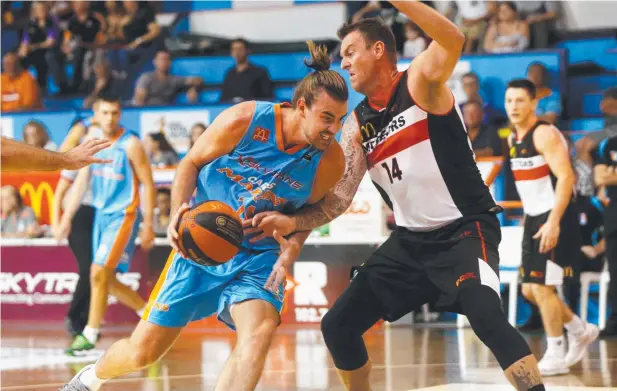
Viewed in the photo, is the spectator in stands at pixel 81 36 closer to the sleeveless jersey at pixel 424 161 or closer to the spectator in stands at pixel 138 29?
the spectator in stands at pixel 138 29

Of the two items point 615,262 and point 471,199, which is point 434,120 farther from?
point 615,262

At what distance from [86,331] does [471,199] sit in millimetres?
4421

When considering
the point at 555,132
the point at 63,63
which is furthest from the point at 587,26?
the point at 63,63

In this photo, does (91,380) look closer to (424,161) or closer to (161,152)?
(424,161)

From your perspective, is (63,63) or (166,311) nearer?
(166,311)

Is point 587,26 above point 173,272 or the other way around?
above

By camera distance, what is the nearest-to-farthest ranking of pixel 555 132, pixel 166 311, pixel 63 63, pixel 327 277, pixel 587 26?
pixel 166 311 < pixel 555 132 < pixel 327 277 < pixel 587 26 < pixel 63 63

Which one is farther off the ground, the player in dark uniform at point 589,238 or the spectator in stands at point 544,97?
the spectator in stands at point 544,97

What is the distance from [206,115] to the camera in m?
12.8

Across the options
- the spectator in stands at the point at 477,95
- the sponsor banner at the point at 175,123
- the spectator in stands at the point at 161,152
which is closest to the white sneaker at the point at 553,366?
the spectator in stands at the point at 477,95

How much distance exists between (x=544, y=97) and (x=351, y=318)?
7.29m

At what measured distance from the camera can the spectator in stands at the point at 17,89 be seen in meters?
14.8

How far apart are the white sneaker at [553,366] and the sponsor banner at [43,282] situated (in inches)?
195

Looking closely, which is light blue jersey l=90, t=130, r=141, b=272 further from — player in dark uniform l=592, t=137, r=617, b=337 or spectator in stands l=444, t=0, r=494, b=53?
spectator in stands l=444, t=0, r=494, b=53
